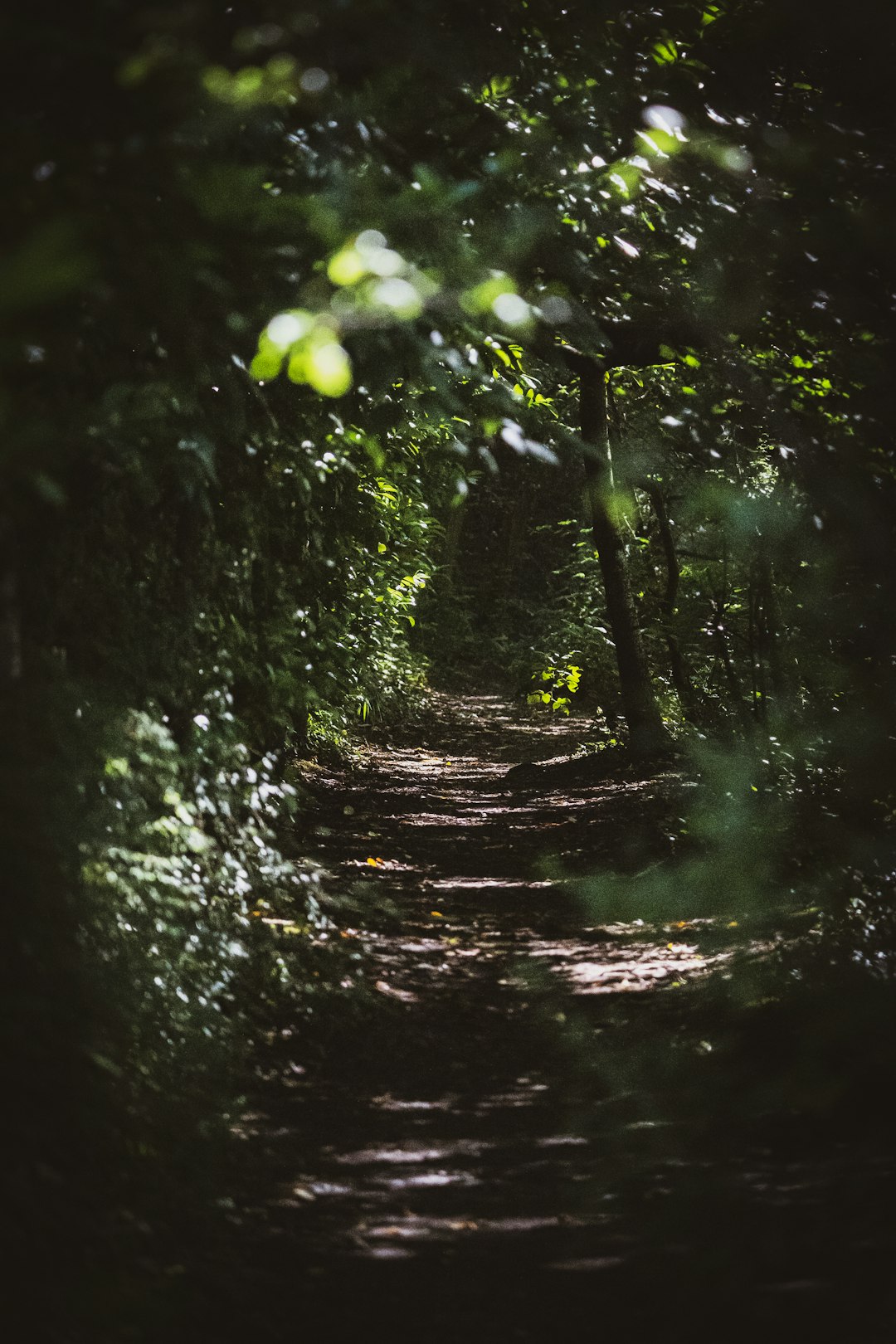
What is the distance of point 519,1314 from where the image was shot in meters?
2.55

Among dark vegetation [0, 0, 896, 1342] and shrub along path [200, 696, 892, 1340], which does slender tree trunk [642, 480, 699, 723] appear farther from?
shrub along path [200, 696, 892, 1340]

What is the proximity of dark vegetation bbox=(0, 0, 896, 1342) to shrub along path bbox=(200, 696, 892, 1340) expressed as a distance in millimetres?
48

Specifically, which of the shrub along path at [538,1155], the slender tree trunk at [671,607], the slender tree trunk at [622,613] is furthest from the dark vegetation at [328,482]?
the slender tree trunk at [671,607]

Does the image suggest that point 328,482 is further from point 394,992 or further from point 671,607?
point 671,607

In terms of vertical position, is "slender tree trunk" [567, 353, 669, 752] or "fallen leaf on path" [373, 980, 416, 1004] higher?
"fallen leaf on path" [373, 980, 416, 1004]

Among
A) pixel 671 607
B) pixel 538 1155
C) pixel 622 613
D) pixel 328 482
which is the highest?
pixel 328 482

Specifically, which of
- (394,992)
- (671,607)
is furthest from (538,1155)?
(671,607)

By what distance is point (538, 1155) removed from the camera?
11.1 feet

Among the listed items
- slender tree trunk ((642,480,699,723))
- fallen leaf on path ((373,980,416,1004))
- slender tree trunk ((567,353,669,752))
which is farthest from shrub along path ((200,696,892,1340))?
slender tree trunk ((642,480,699,723))

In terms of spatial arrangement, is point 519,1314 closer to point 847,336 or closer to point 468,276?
point 468,276

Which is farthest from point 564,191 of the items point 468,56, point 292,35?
point 292,35

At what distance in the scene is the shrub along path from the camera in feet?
8.32

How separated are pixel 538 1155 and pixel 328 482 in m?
4.05

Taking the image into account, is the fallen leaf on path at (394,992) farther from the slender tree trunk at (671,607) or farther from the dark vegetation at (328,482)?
the slender tree trunk at (671,607)
